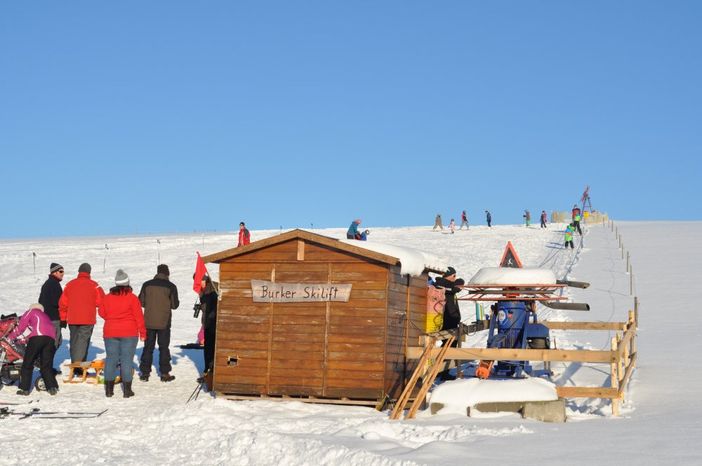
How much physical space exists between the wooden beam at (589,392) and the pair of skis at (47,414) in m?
6.22

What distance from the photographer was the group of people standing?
14.2 meters

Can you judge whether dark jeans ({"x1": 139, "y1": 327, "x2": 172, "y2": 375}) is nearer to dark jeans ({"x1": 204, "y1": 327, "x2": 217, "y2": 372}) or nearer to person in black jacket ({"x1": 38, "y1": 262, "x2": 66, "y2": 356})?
dark jeans ({"x1": 204, "y1": 327, "x2": 217, "y2": 372})

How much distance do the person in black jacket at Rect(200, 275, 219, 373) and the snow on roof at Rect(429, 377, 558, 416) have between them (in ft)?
16.6

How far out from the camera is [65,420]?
1206 centimetres

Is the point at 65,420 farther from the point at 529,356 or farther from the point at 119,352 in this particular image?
the point at 529,356

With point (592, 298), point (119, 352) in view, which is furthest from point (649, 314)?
point (119, 352)

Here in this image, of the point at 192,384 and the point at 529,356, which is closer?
the point at 529,356

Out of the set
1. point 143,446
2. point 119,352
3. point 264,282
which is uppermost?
point 264,282

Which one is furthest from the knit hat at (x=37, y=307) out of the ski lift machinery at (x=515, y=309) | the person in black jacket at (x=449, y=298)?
the ski lift machinery at (x=515, y=309)

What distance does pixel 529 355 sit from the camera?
12.9 m

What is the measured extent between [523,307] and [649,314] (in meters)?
11.0

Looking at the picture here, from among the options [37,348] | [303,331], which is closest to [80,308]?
[37,348]

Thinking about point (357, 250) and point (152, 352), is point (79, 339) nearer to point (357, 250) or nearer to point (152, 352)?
point (152, 352)

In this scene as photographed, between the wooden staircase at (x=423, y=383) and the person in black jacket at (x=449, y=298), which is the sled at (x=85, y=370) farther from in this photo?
the person in black jacket at (x=449, y=298)
